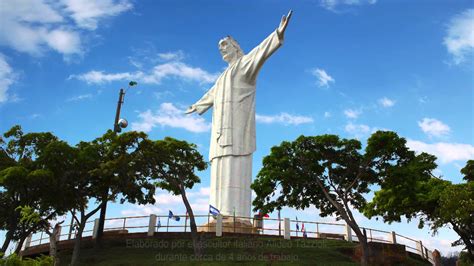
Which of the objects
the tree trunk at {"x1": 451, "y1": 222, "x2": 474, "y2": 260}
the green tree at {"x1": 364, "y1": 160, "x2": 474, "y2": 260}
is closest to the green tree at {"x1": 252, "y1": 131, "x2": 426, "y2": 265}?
the green tree at {"x1": 364, "y1": 160, "x2": 474, "y2": 260}

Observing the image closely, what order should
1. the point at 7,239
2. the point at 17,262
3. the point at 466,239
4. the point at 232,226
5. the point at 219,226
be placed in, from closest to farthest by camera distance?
the point at 17,262 → the point at 7,239 → the point at 219,226 → the point at 466,239 → the point at 232,226

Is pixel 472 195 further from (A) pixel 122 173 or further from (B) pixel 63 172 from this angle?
(B) pixel 63 172

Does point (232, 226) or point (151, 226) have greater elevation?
point (232, 226)

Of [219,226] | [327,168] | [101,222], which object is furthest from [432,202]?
[101,222]

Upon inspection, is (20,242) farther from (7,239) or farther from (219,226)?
(219,226)

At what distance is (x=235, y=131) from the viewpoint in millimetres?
25906

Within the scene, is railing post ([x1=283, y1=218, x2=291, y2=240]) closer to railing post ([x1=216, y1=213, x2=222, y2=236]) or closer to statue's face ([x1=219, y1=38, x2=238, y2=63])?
railing post ([x1=216, y1=213, x2=222, y2=236])

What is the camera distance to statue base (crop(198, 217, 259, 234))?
23.0 metres

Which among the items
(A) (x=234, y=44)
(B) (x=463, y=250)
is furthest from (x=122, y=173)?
(B) (x=463, y=250)

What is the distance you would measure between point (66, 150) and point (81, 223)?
3344 mm

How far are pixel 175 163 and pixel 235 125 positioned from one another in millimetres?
5185

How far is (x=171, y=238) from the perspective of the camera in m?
22.4

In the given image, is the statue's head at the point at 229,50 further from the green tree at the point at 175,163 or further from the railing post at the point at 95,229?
the railing post at the point at 95,229

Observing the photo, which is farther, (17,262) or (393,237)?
(393,237)
